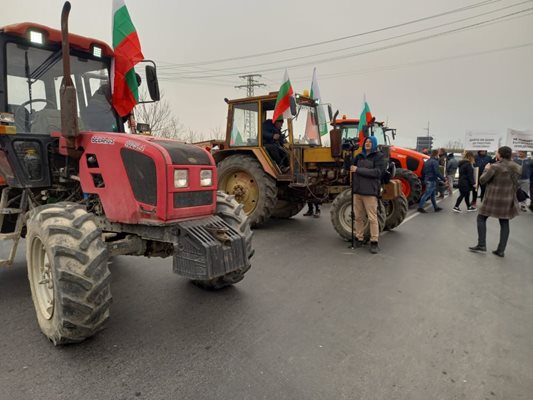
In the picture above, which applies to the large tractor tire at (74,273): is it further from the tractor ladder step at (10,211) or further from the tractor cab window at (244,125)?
the tractor cab window at (244,125)

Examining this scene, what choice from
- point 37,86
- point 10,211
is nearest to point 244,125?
point 37,86

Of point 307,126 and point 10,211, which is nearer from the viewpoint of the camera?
point 10,211

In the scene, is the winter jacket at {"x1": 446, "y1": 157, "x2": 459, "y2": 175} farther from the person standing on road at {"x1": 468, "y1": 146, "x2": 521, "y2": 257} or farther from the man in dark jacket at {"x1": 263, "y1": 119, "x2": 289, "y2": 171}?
the man in dark jacket at {"x1": 263, "y1": 119, "x2": 289, "y2": 171}

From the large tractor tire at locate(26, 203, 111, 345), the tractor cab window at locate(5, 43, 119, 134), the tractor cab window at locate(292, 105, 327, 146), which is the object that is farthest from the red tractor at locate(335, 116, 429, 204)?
the large tractor tire at locate(26, 203, 111, 345)

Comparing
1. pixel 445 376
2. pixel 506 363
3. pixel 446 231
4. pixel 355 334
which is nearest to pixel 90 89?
pixel 355 334

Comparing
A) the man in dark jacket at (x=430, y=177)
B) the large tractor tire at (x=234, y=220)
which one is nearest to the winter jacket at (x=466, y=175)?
the man in dark jacket at (x=430, y=177)

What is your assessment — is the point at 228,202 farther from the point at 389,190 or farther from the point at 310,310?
the point at 389,190

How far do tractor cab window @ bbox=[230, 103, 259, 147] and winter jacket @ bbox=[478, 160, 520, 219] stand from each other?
14.4ft

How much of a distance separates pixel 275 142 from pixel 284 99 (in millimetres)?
1062

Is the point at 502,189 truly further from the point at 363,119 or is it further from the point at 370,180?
the point at 363,119

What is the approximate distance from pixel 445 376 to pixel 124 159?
3037mm

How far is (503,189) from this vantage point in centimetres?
581

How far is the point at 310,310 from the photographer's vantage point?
3779 mm

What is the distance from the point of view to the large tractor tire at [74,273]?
2.73 metres
